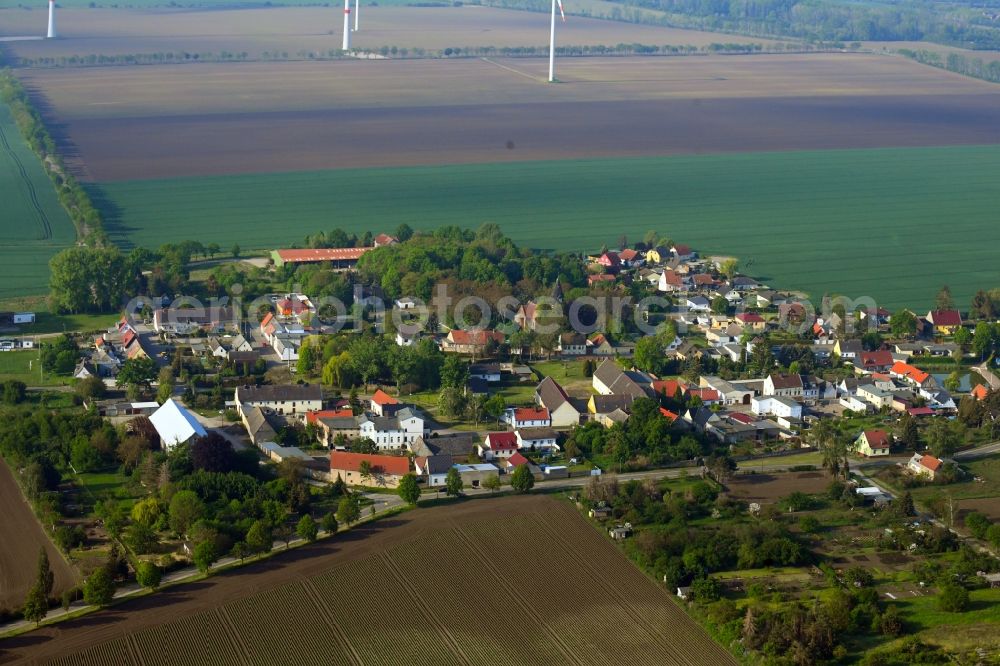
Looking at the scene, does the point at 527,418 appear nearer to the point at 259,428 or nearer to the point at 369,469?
the point at 369,469

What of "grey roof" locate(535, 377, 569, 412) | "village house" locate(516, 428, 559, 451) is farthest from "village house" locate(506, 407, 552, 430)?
"village house" locate(516, 428, 559, 451)

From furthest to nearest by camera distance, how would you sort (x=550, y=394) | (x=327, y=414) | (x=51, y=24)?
1. (x=51, y=24)
2. (x=550, y=394)
3. (x=327, y=414)

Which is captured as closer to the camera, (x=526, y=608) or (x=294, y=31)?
(x=526, y=608)

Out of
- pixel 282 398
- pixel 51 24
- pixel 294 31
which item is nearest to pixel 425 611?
pixel 282 398

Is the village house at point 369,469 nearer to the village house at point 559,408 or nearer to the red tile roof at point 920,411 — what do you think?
the village house at point 559,408

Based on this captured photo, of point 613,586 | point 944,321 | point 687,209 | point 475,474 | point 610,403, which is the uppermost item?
point 687,209

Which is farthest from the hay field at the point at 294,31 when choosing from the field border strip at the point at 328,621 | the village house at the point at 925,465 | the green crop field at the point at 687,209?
the field border strip at the point at 328,621

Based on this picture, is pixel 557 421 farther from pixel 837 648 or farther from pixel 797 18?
pixel 797 18
